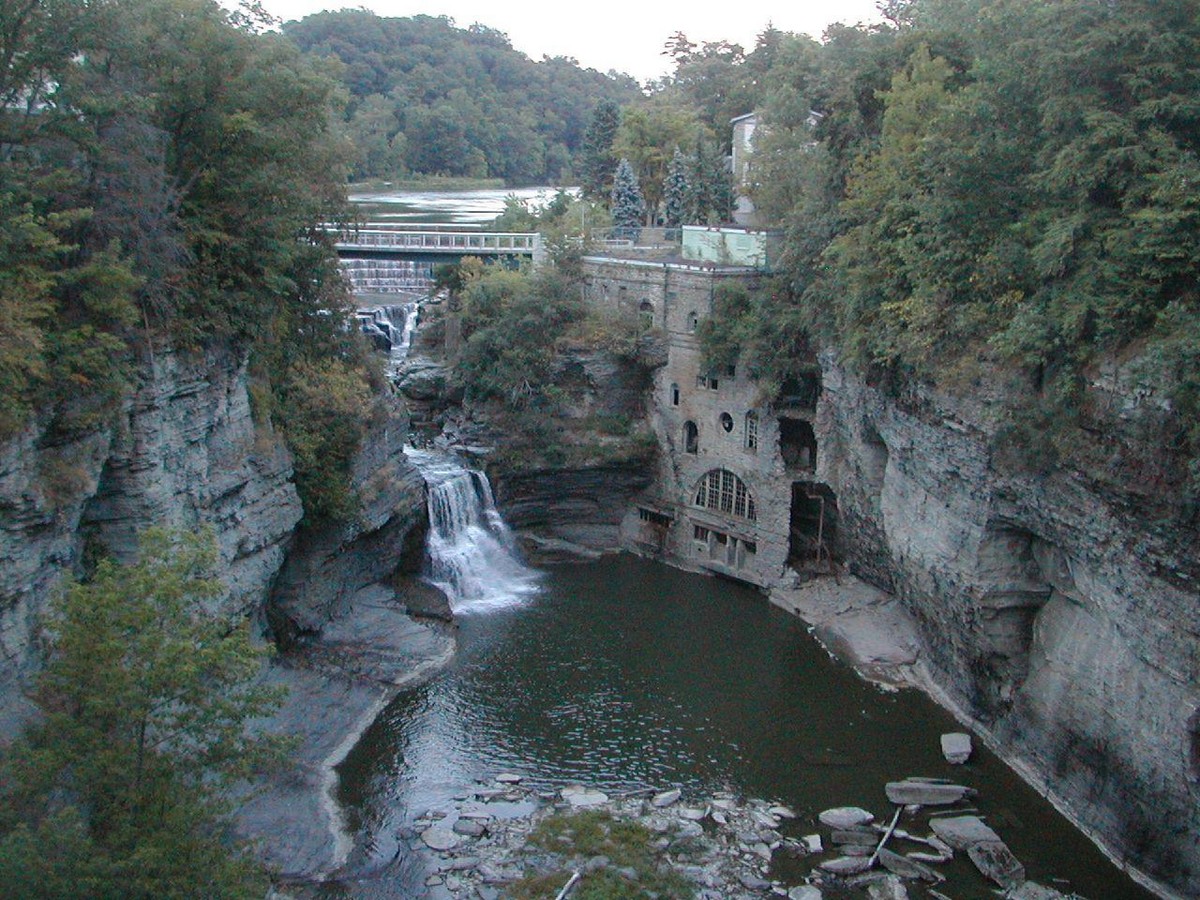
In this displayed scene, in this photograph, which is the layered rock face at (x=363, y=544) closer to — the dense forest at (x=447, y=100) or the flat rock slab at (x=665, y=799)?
the flat rock slab at (x=665, y=799)

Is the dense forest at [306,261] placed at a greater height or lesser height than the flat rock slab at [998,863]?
greater

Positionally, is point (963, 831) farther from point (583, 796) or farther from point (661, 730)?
point (583, 796)

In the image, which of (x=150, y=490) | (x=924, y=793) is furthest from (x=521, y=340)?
(x=924, y=793)

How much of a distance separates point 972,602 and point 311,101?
20511 mm

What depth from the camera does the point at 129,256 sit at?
67.6 ft

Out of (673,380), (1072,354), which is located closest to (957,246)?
(1072,354)

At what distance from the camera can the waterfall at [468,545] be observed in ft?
115

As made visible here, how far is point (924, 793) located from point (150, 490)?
60.0 feet

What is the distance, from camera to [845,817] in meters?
22.9

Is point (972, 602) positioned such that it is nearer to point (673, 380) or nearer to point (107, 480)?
point (673, 380)

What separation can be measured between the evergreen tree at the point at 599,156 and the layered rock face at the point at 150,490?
38705mm

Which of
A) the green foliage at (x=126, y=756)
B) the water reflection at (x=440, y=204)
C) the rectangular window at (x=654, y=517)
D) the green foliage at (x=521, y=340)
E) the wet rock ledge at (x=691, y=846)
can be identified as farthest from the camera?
the water reflection at (x=440, y=204)

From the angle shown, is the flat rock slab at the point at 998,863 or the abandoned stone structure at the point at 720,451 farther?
the abandoned stone structure at the point at 720,451

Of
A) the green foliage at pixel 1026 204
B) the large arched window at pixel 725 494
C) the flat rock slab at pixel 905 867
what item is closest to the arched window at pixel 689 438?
the large arched window at pixel 725 494
